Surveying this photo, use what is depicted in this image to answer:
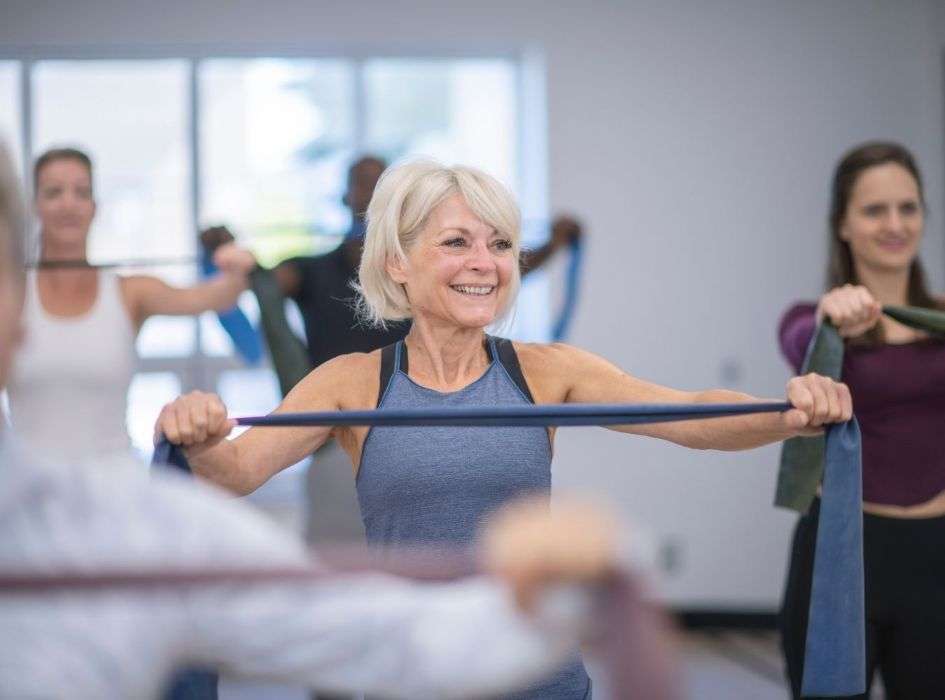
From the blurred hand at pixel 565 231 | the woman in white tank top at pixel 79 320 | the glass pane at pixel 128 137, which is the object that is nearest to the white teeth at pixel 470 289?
the woman in white tank top at pixel 79 320

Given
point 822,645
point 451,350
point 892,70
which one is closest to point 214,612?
point 451,350

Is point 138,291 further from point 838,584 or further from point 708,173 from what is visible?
point 708,173

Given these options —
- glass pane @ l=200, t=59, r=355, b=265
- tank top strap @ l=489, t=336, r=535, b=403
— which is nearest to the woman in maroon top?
tank top strap @ l=489, t=336, r=535, b=403

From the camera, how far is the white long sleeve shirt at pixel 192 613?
0.89 meters

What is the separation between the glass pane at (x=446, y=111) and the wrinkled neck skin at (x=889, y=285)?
315cm

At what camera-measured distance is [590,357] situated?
199 cm

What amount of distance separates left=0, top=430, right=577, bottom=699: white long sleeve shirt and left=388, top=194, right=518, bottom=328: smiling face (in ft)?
3.21

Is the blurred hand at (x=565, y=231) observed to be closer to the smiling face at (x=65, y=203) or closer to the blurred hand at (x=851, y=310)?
the smiling face at (x=65, y=203)

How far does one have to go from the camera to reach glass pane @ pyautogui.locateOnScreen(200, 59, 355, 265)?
554cm

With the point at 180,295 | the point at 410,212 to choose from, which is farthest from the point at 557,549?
the point at 180,295

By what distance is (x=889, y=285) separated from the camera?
2.57 m

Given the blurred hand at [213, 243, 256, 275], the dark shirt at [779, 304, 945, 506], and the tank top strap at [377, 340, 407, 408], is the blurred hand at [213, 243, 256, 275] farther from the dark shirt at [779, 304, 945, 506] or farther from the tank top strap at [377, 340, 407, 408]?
the dark shirt at [779, 304, 945, 506]

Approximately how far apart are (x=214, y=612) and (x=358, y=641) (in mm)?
119

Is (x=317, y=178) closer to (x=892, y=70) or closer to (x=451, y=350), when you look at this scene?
(x=892, y=70)
